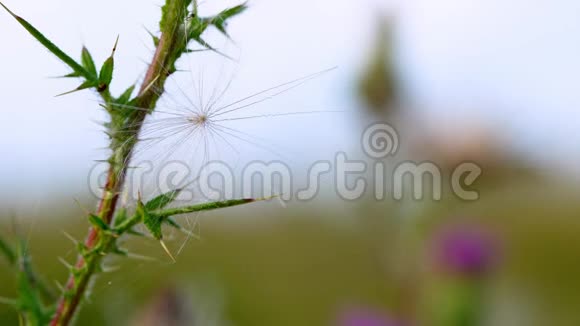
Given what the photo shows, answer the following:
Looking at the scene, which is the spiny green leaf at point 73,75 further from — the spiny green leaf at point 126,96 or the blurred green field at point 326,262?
the blurred green field at point 326,262

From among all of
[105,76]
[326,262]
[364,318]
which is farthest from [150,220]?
[326,262]

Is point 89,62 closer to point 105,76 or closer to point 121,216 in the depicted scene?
point 105,76

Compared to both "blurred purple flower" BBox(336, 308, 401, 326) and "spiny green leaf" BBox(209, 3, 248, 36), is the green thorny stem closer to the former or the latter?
"spiny green leaf" BBox(209, 3, 248, 36)

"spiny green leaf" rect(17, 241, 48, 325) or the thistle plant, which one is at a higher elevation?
the thistle plant

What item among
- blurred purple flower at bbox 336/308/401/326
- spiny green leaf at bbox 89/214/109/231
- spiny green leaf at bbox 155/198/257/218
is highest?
spiny green leaf at bbox 155/198/257/218

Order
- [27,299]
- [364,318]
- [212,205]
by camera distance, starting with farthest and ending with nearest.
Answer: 1. [364,318]
2. [27,299]
3. [212,205]

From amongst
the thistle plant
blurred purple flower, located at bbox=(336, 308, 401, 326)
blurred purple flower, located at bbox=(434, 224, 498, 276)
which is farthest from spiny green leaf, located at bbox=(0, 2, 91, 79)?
blurred purple flower, located at bbox=(434, 224, 498, 276)
